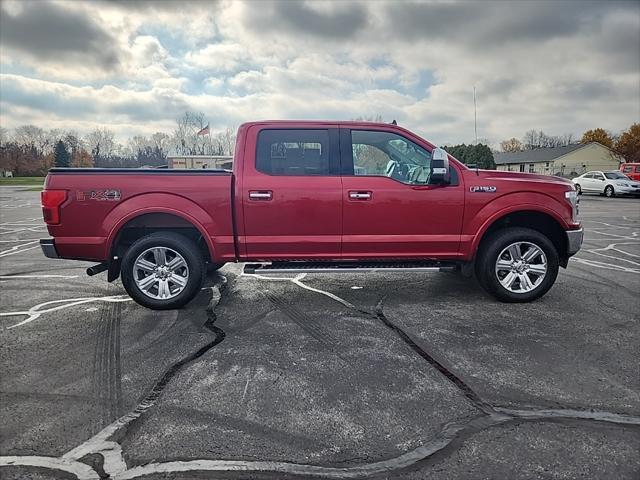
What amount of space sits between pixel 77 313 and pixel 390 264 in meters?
3.68

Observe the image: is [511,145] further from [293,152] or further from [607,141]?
[293,152]

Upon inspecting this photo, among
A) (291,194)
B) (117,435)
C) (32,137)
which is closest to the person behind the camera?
(117,435)

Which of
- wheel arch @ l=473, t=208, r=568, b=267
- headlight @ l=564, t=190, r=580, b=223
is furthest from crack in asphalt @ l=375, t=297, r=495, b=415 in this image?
headlight @ l=564, t=190, r=580, b=223

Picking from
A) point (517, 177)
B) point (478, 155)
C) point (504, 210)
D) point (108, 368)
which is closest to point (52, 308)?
point (108, 368)

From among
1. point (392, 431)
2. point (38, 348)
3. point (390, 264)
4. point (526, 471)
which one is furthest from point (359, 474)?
point (38, 348)

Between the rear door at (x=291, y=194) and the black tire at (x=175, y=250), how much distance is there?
0.61 m

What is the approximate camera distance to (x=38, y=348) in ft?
11.9

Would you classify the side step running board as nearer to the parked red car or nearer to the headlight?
the headlight

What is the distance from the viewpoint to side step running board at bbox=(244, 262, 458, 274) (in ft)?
14.9

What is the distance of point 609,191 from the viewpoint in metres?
25.1

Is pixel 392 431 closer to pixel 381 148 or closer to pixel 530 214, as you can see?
pixel 381 148

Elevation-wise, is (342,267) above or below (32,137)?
below

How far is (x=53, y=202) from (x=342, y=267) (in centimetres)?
324

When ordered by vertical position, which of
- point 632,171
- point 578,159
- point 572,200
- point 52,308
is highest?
point 578,159
